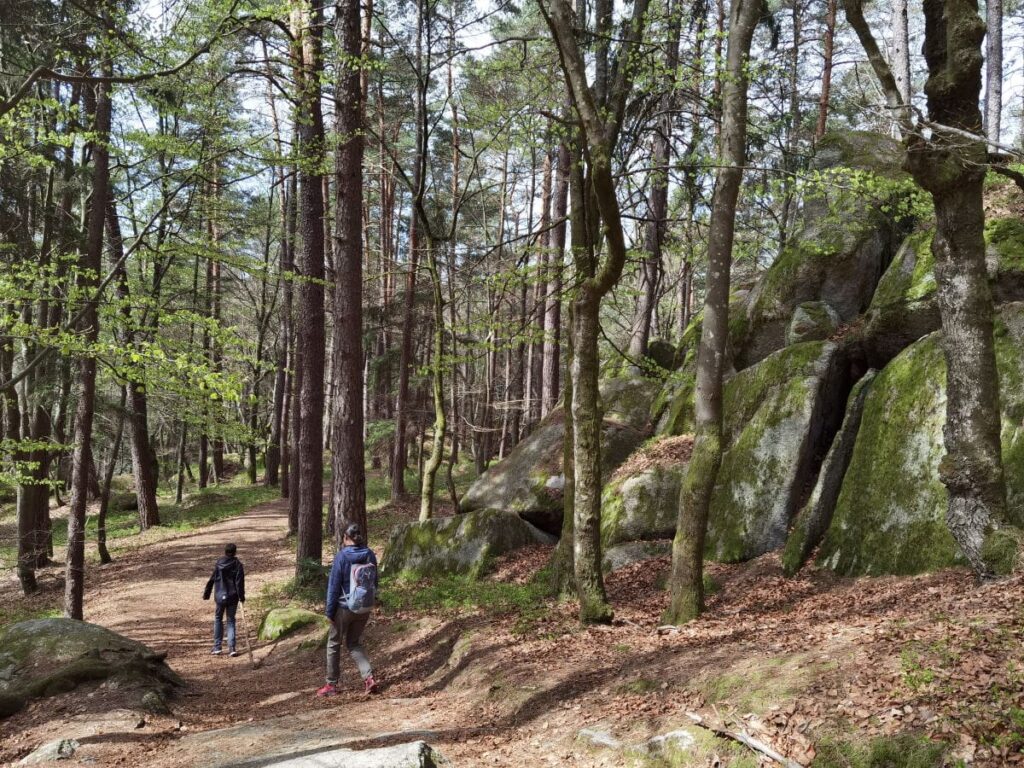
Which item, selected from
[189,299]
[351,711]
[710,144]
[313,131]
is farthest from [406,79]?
[351,711]

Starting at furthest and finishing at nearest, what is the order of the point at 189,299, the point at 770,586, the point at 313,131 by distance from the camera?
the point at 189,299 → the point at 313,131 → the point at 770,586

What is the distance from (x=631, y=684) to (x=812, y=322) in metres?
9.33

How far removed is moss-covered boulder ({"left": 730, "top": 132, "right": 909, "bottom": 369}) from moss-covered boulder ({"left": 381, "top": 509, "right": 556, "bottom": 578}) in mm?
6085

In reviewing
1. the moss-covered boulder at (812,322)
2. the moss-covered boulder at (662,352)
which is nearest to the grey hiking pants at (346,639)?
the moss-covered boulder at (812,322)

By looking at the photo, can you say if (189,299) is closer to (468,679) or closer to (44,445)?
(44,445)

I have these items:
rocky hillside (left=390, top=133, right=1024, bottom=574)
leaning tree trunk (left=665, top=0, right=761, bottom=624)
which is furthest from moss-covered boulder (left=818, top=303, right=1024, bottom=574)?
leaning tree trunk (left=665, top=0, right=761, bottom=624)

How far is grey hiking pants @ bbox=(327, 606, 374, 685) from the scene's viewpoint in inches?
312

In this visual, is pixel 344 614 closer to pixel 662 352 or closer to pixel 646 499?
pixel 646 499

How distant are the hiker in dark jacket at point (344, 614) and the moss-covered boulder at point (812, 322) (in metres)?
9.06

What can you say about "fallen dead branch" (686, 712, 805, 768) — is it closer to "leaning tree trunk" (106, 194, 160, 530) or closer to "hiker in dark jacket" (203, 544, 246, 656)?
"hiker in dark jacket" (203, 544, 246, 656)

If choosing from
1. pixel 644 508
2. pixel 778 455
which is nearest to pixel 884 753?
pixel 778 455

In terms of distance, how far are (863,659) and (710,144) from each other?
13.1m

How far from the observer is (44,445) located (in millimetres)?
11195

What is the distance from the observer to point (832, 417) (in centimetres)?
1049
